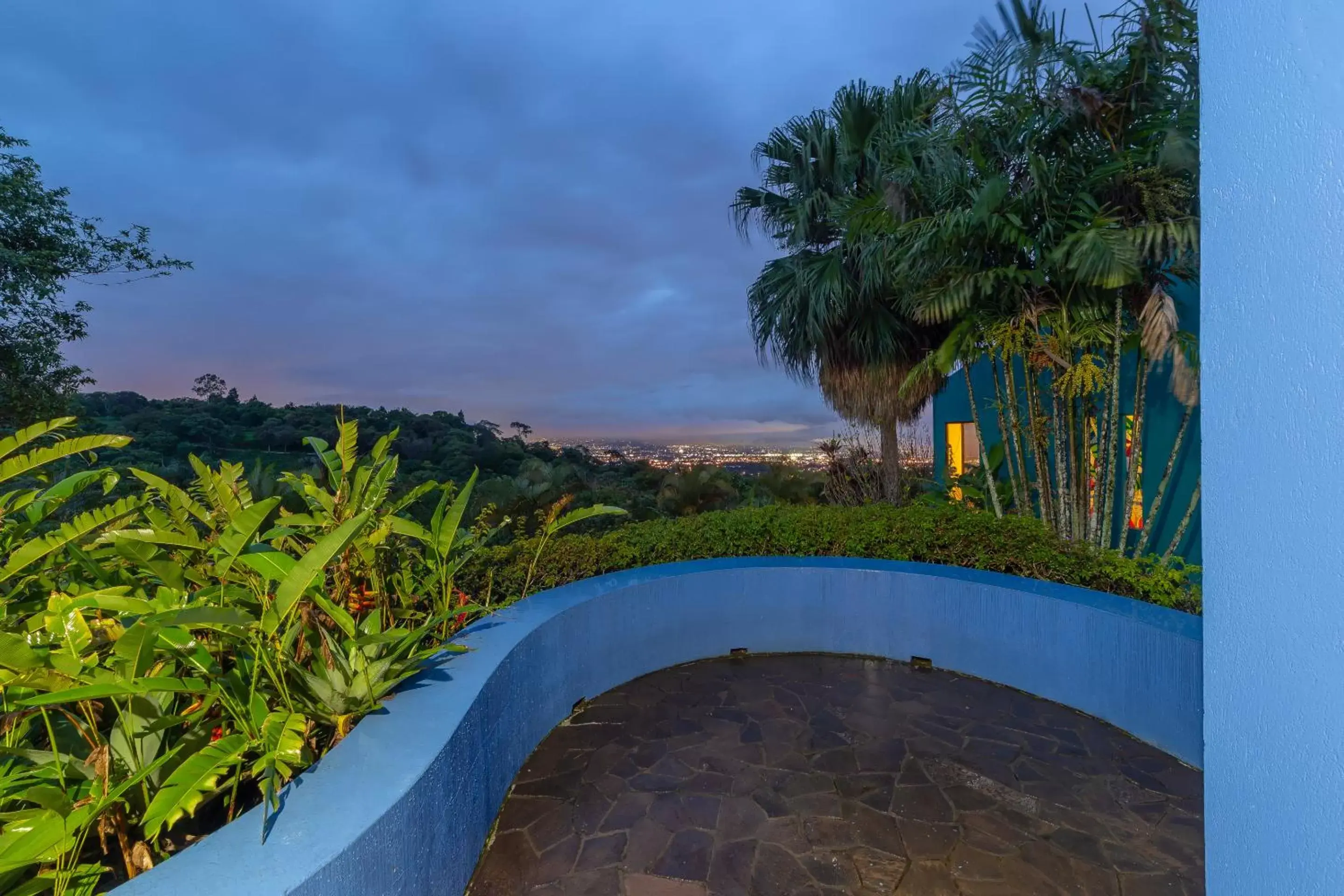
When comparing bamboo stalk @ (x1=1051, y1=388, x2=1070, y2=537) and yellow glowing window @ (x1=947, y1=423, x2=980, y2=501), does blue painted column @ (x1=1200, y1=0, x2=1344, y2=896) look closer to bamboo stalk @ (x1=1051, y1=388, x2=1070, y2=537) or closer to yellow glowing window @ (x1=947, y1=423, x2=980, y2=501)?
bamboo stalk @ (x1=1051, y1=388, x2=1070, y2=537)

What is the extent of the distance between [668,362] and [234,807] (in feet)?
46.3

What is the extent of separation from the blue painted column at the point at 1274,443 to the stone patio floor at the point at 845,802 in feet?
4.78

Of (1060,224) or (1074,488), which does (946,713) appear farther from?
(1060,224)

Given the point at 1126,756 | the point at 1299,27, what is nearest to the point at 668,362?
the point at 1126,756

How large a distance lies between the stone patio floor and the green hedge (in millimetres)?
945

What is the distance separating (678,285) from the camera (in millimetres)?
13219

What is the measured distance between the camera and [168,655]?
1642 mm

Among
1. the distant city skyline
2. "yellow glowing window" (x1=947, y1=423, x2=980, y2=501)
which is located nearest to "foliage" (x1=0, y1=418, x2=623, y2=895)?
the distant city skyline

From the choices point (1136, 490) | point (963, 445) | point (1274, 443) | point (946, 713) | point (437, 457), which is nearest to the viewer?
point (1274, 443)

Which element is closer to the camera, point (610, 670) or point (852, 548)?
point (610, 670)

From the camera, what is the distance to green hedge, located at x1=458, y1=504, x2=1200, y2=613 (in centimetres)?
369

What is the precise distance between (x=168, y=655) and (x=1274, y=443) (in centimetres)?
263

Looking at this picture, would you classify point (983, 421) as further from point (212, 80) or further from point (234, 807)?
point (212, 80)

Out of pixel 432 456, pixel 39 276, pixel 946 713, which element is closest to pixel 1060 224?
pixel 946 713
